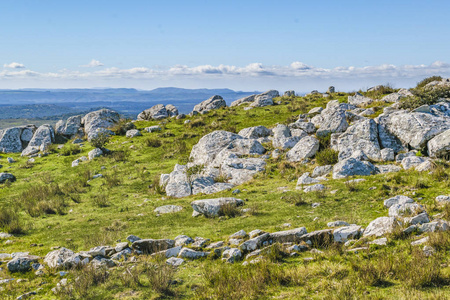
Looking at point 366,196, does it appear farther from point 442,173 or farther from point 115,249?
point 115,249

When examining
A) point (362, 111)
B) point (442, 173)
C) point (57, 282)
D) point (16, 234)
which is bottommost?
point (16, 234)

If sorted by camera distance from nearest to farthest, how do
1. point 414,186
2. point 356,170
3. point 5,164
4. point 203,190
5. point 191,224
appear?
point 414,186
point 191,224
point 356,170
point 203,190
point 5,164

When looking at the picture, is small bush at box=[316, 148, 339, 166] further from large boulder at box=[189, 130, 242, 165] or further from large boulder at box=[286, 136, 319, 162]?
large boulder at box=[189, 130, 242, 165]

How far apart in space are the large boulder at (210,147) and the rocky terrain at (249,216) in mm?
144

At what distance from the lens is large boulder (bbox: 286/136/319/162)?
23203mm

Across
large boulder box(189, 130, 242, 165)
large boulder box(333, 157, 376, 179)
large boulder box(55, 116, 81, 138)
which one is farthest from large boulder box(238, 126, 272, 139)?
large boulder box(55, 116, 81, 138)

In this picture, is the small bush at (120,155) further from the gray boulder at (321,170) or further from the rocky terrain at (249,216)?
the gray boulder at (321,170)

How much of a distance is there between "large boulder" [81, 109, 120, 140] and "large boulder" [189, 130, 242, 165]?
71.0 ft

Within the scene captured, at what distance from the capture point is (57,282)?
9852 millimetres

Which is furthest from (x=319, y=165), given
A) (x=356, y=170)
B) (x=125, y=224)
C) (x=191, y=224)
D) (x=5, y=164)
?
(x=5, y=164)

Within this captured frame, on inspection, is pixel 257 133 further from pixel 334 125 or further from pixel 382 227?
pixel 382 227

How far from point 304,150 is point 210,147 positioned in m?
8.54

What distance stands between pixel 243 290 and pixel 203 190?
1378cm

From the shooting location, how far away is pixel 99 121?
47.8 m
